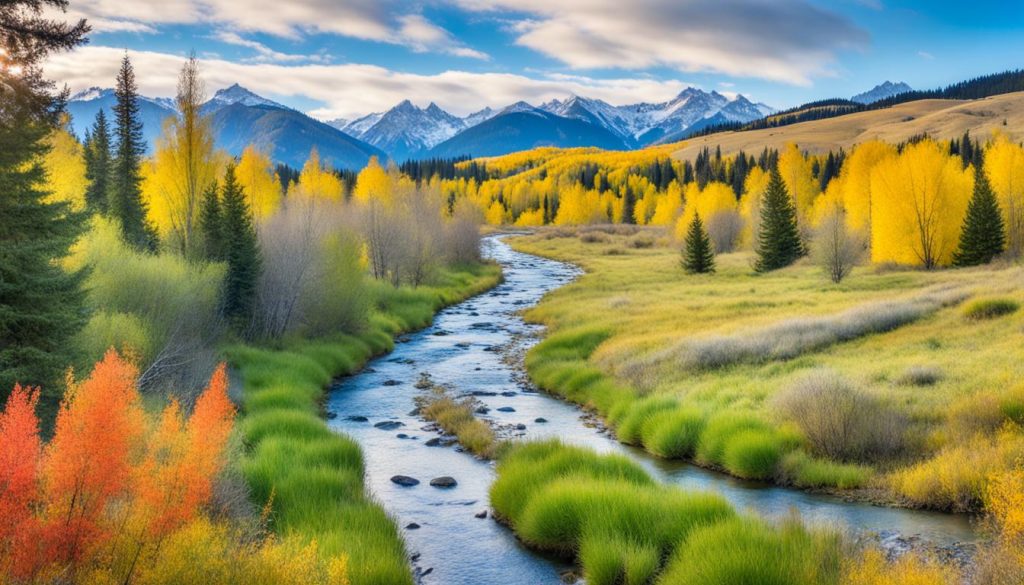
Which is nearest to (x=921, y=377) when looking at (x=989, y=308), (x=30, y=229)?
(x=989, y=308)

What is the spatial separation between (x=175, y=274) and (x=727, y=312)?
24008mm

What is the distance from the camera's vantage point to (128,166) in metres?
40.7

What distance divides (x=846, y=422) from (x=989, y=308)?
13.8 m

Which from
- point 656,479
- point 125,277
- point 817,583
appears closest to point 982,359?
point 656,479

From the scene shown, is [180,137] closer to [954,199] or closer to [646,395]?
[646,395]

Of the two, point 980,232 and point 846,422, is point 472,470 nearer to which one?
point 846,422

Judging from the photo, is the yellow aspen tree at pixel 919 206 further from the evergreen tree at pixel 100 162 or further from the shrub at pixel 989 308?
the evergreen tree at pixel 100 162

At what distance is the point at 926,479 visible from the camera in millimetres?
12102

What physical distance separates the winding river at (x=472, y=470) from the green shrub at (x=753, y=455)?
0.35m

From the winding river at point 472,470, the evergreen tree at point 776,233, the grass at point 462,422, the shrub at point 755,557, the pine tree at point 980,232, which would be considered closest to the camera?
the shrub at point 755,557

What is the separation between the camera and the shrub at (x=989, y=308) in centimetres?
2338

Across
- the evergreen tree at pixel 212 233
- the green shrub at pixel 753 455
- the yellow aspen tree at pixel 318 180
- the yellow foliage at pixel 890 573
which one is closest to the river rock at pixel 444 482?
the green shrub at pixel 753 455

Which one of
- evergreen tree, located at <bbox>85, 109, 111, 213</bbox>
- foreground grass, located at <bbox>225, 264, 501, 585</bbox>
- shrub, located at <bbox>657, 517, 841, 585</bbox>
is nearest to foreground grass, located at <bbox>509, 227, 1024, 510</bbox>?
shrub, located at <bbox>657, 517, 841, 585</bbox>

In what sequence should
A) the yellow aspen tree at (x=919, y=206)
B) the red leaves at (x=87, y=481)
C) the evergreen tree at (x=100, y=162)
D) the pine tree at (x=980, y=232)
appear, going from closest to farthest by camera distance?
the red leaves at (x=87, y=481) → the evergreen tree at (x=100, y=162) → the pine tree at (x=980, y=232) → the yellow aspen tree at (x=919, y=206)
